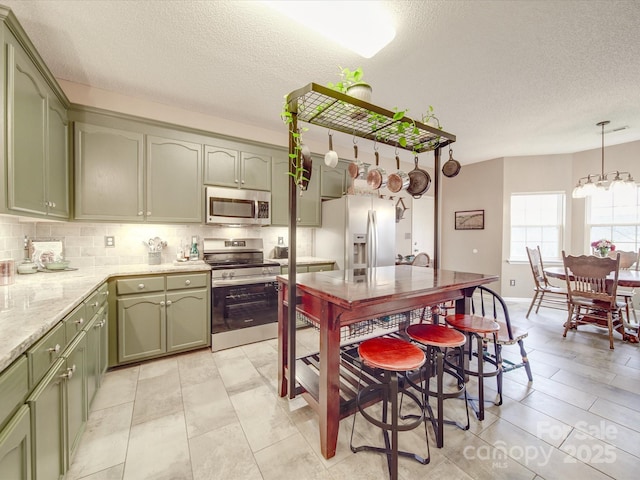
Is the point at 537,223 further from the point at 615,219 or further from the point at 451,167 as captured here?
the point at 451,167

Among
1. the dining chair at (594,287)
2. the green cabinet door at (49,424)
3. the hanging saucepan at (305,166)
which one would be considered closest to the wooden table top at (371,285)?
the hanging saucepan at (305,166)

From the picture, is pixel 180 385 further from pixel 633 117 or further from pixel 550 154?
pixel 550 154

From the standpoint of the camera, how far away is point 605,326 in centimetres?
333

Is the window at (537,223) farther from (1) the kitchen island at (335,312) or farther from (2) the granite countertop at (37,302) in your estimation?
(2) the granite countertop at (37,302)

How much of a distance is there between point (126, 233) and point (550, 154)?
678 cm

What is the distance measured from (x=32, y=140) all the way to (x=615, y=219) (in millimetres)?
7256

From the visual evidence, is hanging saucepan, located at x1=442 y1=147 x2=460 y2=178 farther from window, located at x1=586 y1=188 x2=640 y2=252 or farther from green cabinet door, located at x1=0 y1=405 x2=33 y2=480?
window, located at x1=586 y1=188 x2=640 y2=252

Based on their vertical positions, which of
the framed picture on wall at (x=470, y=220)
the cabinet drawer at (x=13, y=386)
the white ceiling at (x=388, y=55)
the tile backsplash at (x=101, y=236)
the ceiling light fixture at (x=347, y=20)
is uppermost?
the white ceiling at (x=388, y=55)

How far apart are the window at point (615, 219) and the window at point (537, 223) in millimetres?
409

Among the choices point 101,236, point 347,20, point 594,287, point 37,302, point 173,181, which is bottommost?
point 594,287

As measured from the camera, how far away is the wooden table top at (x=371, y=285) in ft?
4.65

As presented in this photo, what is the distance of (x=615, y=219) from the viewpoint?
14.4 feet

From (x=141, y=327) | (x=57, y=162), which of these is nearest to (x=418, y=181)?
(x=141, y=327)

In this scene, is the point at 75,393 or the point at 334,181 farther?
the point at 334,181
